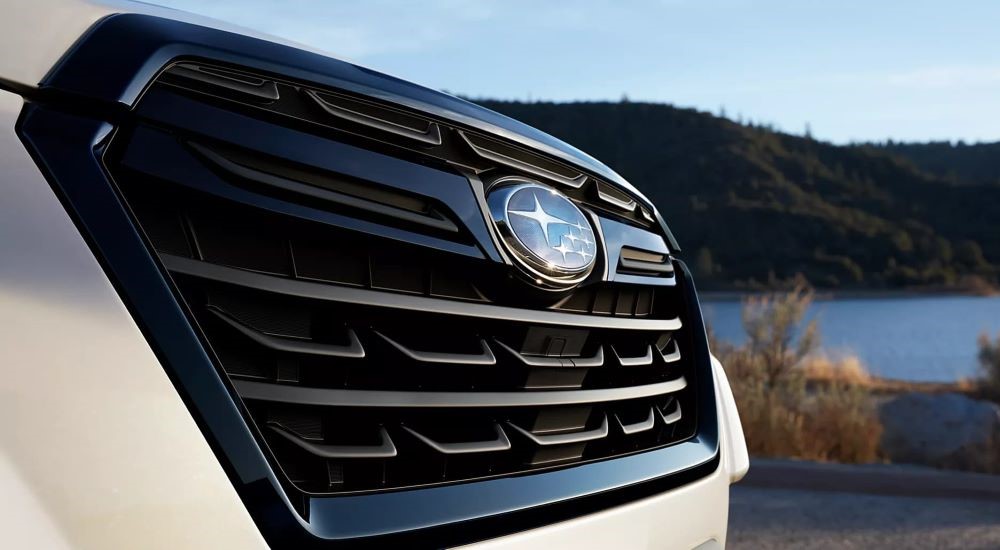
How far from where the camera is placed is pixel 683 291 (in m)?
2.13

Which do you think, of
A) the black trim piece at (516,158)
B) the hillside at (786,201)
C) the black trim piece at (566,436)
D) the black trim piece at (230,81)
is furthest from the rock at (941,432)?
the hillside at (786,201)

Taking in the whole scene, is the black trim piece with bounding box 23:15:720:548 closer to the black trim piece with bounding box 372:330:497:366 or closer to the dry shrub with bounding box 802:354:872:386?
the black trim piece with bounding box 372:330:497:366

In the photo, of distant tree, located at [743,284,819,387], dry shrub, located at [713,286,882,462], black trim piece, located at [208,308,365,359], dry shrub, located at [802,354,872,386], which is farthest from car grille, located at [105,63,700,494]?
dry shrub, located at [802,354,872,386]

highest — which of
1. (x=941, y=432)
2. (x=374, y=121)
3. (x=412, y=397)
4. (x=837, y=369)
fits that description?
(x=374, y=121)

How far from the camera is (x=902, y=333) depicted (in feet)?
58.0

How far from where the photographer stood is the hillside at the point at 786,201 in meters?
31.8

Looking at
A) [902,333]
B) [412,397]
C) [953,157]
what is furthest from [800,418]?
[953,157]

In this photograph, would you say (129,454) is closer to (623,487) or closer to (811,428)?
(623,487)

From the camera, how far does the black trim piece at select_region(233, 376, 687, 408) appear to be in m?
1.18

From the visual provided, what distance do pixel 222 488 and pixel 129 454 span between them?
4.5 inches

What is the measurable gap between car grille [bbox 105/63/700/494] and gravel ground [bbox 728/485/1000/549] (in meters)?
3.31

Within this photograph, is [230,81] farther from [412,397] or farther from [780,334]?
[780,334]

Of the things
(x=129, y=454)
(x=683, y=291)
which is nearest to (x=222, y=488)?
(x=129, y=454)

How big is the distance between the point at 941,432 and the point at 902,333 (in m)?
11.2
